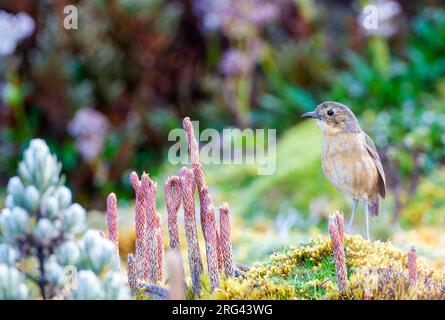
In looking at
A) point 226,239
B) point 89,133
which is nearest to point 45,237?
point 226,239

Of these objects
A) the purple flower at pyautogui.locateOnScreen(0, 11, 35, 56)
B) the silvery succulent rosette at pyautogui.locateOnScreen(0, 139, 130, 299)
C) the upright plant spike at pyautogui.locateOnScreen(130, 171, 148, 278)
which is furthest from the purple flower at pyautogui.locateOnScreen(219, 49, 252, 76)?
the silvery succulent rosette at pyautogui.locateOnScreen(0, 139, 130, 299)

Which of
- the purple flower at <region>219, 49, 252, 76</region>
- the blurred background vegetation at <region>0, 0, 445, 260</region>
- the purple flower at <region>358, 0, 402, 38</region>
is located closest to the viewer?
the blurred background vegetation at <region>0, 0, 445, 260</region>

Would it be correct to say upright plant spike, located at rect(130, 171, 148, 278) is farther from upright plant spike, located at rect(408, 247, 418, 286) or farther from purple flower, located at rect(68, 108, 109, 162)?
purple flower, located at rect(68, 108, 109, 162)

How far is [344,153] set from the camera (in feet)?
10.4

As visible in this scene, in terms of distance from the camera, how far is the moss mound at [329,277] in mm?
2342

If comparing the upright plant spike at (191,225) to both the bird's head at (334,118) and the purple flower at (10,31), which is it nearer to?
the bird's head at (334,118)

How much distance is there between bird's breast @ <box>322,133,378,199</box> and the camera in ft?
10.3

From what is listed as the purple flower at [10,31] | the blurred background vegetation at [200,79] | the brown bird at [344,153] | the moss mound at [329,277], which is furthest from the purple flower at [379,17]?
the moss mound at [329,277]

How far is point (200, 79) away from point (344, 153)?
22.0 feet

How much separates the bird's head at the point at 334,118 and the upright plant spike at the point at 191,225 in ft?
2.69

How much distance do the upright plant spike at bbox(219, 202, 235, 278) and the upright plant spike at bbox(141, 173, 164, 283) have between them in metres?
0.26

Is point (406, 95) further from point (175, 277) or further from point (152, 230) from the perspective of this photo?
point (175, 277)
